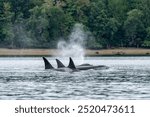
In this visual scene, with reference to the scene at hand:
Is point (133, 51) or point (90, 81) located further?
point (133, 51)

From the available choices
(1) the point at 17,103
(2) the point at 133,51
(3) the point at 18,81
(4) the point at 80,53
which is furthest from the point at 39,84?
(2) the point at 133,51

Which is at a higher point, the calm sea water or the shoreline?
the calm sea water

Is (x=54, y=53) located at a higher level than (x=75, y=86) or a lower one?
lower

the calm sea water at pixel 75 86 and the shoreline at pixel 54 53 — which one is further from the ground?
the calm sea water at pixel 75 86

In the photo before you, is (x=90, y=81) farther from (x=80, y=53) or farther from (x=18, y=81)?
(x=80, y=53)

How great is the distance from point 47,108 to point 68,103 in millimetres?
3742

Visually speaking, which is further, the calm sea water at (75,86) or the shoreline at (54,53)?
the shoreline at (54,53)

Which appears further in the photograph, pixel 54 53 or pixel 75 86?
pixel 54 53

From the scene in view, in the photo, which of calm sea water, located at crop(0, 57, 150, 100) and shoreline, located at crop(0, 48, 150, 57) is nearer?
calm sea water, located at crop(0, 57, 150, 100)

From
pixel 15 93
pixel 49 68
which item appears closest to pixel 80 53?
pixel 49 68

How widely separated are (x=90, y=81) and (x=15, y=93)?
1493 centimetres

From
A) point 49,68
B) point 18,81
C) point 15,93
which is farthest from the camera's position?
point 49,68

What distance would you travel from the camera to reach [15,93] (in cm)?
6769

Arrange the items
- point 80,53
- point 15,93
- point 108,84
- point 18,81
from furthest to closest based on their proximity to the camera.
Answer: point 80,53
point 18,81
point 108,84
point 15,93
